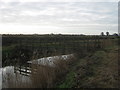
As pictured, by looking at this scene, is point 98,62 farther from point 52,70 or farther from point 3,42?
point 3,42

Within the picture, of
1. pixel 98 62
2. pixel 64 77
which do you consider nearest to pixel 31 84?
pixel 64 77

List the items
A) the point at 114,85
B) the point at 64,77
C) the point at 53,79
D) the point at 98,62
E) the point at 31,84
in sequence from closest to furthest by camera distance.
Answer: the point at 114,85, the point at 31,84, the point at 53,79, the point at 64,77, the point at 98,62

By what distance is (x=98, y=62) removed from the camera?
11047 millimetres

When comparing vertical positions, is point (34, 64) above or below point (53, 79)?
above

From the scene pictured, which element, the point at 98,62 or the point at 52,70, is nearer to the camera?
the point at 52,70

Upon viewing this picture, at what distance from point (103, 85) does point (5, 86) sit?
3.80 meters

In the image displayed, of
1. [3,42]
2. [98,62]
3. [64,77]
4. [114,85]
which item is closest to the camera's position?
[114,85]

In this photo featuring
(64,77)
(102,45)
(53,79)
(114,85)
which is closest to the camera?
(114,85)

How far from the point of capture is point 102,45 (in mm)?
20547

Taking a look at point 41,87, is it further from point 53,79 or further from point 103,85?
point 103,85

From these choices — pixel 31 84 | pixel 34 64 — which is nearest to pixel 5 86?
pixel 31 84

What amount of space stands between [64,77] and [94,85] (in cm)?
262

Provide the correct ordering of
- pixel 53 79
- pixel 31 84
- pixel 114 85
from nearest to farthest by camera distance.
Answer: pixel 114 85 < pixel 31 84 < pixel 53 79

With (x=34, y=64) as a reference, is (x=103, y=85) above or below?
below
